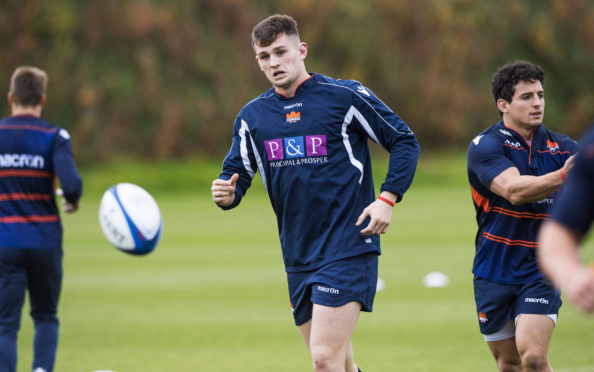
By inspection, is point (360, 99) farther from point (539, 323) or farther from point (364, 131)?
point (539, 323)

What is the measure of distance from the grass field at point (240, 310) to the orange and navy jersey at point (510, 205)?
2.52 meters

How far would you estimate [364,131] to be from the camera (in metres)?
6.16

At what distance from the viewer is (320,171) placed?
6.06m

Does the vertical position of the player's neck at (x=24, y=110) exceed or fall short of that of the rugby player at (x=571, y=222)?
it exceeds it

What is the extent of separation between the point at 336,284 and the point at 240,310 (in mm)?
6877

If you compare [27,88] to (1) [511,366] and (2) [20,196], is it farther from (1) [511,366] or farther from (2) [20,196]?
(1) [511,366]

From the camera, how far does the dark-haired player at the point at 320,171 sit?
5.95 m

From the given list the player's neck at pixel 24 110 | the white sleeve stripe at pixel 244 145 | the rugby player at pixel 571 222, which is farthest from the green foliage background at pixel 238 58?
the rugby player at pixel 571 222

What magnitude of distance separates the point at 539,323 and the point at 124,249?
3.08m

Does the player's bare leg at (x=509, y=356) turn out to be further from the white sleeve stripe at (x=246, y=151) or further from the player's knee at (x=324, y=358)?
the white sleeve stripe at (x=246, y=151)

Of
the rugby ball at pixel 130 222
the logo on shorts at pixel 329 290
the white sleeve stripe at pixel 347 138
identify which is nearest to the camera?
the logo on shorts at pixel 329 290

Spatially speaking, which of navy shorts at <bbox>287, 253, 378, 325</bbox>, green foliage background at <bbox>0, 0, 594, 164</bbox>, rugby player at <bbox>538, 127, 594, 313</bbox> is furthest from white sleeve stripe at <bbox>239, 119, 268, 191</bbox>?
green foliage background at <bbox>0, 0, 594, 164</bbox>

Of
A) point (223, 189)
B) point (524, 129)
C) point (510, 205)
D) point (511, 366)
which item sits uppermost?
A: point (524, 129)

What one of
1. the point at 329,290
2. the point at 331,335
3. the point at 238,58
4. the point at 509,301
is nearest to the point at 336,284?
the point at 329,290
